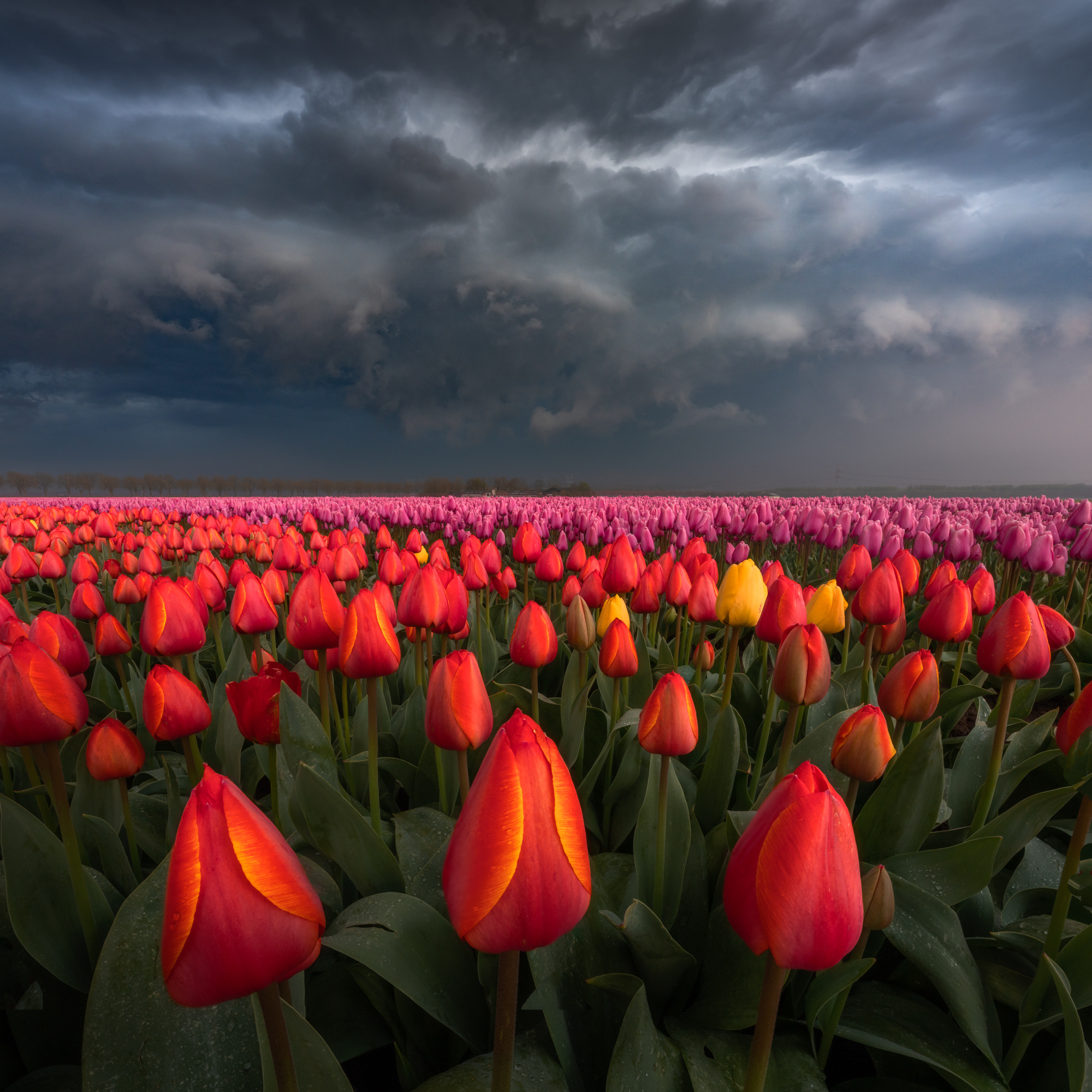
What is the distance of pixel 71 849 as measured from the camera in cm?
158

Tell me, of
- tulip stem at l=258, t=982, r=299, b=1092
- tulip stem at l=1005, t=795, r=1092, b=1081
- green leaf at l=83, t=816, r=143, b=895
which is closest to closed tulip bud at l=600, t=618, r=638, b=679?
tulip stem at l=1005, t=795, r=1092, b=1081

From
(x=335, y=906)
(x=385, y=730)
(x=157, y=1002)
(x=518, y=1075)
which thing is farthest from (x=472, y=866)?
(x=385, y=730)

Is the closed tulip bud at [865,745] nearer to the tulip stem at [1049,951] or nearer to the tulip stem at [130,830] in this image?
the tulip stem at [1049,951]

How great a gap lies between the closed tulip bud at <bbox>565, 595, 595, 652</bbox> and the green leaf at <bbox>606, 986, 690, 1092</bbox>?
1566 millimetres

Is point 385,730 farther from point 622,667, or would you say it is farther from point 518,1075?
point 518,1075

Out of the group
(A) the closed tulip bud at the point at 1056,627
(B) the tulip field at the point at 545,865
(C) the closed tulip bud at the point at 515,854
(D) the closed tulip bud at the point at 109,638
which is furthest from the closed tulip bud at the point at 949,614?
(D) the closed tulip bud at the point at 109,638

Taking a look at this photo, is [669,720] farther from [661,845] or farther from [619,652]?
[619,652]

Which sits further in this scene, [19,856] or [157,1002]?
[19,856]

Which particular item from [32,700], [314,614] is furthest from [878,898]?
[32,700]

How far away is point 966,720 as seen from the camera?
4746mm

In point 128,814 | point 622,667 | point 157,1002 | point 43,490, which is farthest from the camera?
point 43,490

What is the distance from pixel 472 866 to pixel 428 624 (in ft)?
5.40

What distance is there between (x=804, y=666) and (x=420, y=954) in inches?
52.0

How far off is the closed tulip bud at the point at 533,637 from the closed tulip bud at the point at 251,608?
1.08 metres
